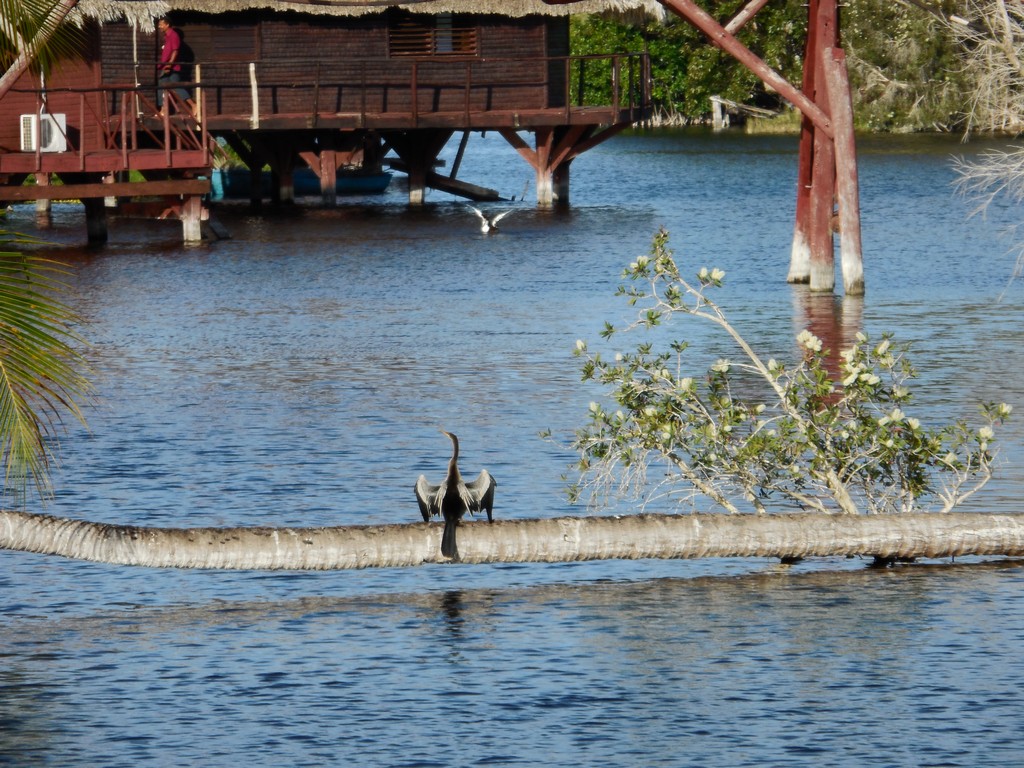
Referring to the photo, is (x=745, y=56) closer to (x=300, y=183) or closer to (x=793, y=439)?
(x=793, y=439)

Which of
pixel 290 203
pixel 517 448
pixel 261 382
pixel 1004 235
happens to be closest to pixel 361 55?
pixel 290 203

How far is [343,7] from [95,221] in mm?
8101

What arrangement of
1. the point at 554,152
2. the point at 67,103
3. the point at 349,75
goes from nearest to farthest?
the point at 67,103 → the point at 349,75 → the point at 554,152

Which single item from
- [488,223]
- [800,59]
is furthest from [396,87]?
[800,59]

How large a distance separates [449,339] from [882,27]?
53.4 meters

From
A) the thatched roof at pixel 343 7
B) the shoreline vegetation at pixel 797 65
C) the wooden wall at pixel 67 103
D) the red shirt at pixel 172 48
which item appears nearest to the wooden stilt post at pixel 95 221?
the wooden wall at pixel 67 103

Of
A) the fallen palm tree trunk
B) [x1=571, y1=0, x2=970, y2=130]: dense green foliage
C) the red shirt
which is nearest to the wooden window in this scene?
the red shirt

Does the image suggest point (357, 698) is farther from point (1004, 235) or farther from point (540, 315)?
point (1004, 235)

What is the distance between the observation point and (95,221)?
32.7 m

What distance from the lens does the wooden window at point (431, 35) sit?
1570 inches

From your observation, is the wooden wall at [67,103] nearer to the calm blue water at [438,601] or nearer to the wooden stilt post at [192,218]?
the wooden stilt post at [192,218]

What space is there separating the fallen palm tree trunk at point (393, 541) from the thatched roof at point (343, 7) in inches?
1028

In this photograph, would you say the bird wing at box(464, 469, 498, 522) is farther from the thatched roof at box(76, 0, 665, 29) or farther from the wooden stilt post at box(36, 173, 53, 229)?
the wooden stilt post at box(36, 173, 53, 229)

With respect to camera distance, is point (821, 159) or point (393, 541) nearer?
point (393, 541)
